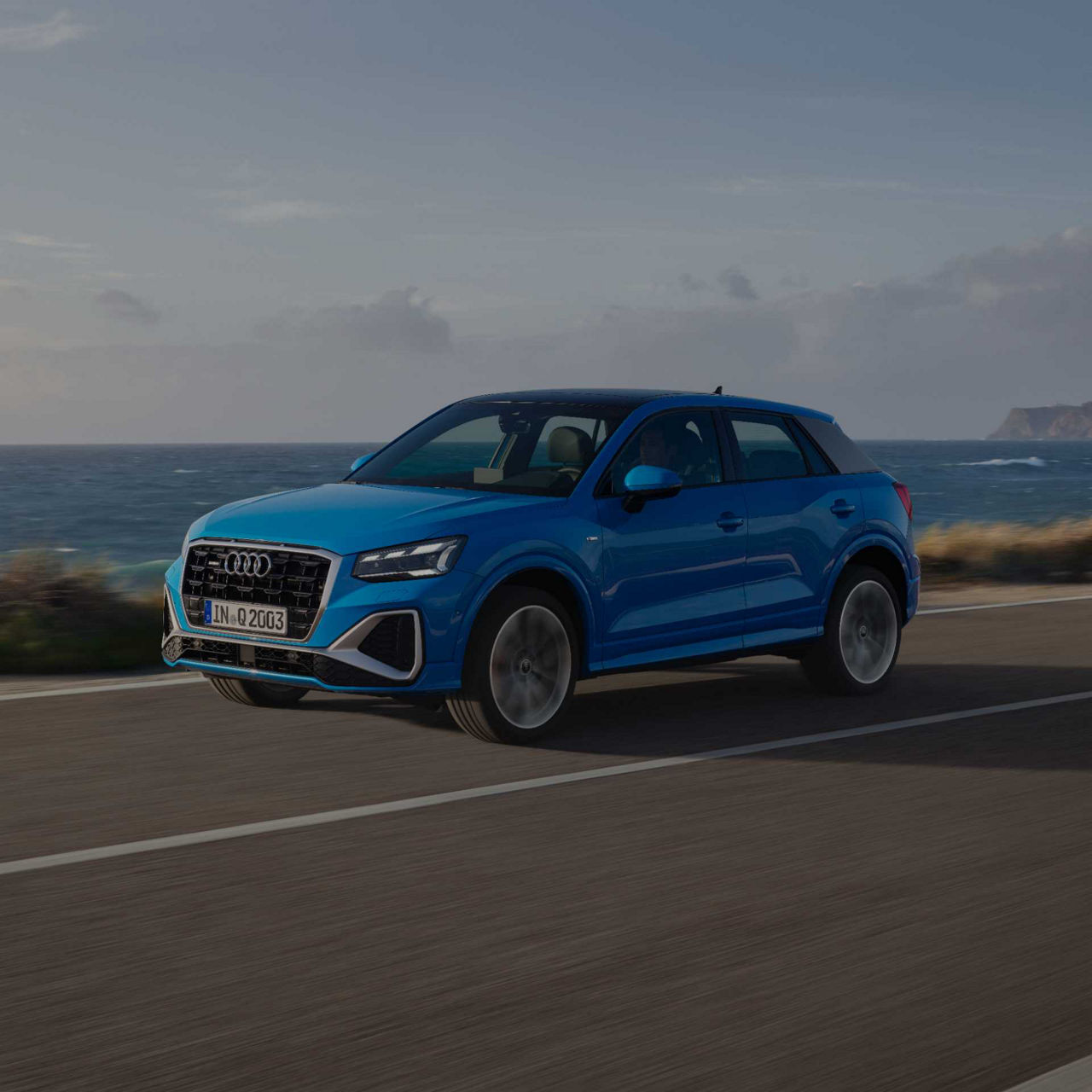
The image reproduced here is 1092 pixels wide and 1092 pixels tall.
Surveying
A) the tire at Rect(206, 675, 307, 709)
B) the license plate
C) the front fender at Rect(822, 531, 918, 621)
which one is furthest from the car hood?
the front fender at Rect(822, 531, 918, 621)

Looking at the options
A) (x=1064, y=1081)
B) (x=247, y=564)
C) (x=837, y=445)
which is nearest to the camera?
(x=1064, y=1081)

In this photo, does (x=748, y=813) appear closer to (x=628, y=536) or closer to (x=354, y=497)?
(x=628, y=536)

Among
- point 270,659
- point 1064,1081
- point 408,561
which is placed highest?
point 408,561

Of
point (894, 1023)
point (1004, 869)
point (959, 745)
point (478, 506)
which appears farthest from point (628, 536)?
point (894, 1023)

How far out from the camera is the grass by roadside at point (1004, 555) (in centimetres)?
1830

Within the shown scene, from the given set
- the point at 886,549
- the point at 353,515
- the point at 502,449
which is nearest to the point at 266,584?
the point at 353,515

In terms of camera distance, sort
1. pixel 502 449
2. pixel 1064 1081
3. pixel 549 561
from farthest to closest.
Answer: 1. pixel 502 449
2. pixel 549 561
3. pixel 1064 1081

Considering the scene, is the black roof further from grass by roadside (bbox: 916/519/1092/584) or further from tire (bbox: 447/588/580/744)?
grass by roadside (bbox: 916/519/1092/584)

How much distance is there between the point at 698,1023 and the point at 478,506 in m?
3.95

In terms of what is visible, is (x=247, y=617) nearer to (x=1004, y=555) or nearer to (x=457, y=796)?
(x=457, y=796)

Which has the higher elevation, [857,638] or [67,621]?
[67,621]

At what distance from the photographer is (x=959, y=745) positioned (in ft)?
26.6

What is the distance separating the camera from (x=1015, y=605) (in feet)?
49.9

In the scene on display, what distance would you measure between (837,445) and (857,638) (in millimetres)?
1184
